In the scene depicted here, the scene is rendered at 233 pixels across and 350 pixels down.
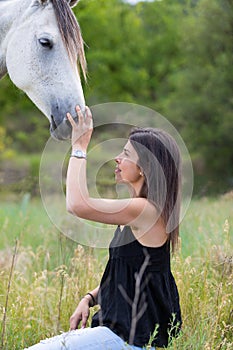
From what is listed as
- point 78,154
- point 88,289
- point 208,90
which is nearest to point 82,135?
point 78,154

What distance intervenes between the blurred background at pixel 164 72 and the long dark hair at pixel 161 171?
35.1 feet

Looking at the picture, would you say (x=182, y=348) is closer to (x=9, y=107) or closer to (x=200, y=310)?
(x=200, y=310)

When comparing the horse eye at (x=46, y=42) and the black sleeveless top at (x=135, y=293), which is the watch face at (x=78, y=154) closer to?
Result: the black sleeveless top at (x=135, y=293)

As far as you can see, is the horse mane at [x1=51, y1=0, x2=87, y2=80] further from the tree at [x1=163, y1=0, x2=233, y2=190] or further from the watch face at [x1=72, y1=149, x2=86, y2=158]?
the tree at [x1=163, y1=0, x2=233, y2=190]

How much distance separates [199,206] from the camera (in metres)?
6.16

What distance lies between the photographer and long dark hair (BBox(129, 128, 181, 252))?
246 cm

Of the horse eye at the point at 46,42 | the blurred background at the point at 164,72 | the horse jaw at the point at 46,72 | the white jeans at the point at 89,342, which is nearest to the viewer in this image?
the white jeans at the point at 89,342

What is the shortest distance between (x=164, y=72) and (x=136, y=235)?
25.3 meters

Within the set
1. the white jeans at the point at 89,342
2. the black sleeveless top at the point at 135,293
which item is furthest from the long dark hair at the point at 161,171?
the white jeans at the point at 89,342

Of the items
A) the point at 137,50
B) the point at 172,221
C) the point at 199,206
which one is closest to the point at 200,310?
the point at 172,221

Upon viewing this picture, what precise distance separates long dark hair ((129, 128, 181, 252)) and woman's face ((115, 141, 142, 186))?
2 cm

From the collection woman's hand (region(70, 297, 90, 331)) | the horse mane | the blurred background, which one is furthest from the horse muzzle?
the blurred background

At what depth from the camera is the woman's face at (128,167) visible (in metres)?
2.49

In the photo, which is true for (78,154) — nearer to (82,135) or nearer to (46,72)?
(82,135)
